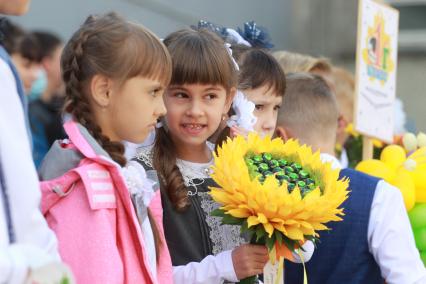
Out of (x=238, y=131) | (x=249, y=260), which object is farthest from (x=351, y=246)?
(x=249, y=260)

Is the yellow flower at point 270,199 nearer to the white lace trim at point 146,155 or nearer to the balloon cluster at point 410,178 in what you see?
the white lace trim at point 146,155

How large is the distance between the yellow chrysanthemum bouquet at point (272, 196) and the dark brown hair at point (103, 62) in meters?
0.37

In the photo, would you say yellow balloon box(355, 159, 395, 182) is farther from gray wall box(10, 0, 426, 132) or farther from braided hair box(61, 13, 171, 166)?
gray wall box(10, 0, 426, 132)

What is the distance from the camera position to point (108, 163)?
2.95 metres

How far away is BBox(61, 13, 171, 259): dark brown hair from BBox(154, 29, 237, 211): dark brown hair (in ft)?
1.19

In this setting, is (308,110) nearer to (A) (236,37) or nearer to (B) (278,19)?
(A) (236,37)

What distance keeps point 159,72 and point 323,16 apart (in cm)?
1276

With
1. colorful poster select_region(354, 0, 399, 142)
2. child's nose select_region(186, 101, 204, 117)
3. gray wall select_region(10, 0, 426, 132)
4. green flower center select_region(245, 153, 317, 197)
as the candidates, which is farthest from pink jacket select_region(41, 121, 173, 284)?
gray wall select_region(10, 0, 426, 132)

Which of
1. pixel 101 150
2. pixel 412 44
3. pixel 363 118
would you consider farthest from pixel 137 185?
pixel 412 44

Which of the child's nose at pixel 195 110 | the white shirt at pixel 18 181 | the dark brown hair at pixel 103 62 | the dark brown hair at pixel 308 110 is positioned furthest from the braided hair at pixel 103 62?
the dark brown hair at pixel 308 110

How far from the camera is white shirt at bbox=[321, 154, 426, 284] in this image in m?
3.91

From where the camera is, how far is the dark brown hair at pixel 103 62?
3.08 m

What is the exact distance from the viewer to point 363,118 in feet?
17.1

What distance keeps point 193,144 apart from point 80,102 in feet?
2.16
